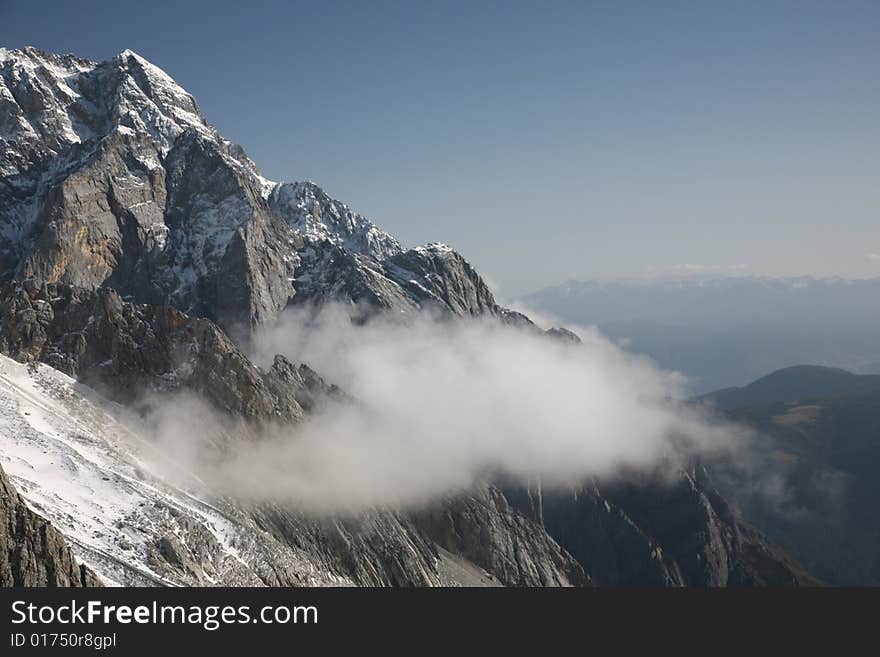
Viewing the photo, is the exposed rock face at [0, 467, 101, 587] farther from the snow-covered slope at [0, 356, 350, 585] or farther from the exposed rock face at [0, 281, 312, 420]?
the exposed rock face at [0, 281, 312, 420]

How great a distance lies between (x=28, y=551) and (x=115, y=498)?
31.8 m

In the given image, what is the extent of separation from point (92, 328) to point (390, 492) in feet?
244

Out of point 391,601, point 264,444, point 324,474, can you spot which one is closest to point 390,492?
Result: point 324,474

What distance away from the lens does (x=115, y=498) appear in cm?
9356

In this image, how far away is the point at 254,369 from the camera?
488ft

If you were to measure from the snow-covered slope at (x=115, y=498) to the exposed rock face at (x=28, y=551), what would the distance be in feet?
38.7

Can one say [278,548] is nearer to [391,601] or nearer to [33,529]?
[33,529]

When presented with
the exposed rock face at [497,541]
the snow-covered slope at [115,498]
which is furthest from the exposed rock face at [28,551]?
the exposed rock face at [497,541]

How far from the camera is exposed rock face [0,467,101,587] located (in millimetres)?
61181

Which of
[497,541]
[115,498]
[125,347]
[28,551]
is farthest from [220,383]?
[497,541]

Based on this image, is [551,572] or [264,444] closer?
[264,444]

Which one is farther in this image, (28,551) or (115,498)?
(115,498)

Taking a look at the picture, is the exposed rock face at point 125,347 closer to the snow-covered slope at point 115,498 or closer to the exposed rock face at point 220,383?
the exposed rock face at point 220,383

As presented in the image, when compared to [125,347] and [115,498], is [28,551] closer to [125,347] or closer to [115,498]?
[115,498]
